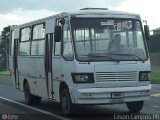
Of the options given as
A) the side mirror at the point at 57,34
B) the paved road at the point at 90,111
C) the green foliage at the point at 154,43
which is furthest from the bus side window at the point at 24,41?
the green foliage at the point at 154,43

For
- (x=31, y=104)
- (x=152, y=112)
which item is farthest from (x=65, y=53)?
(x=31, y=104)

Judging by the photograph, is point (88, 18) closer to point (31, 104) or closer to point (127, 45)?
point (127, 45)

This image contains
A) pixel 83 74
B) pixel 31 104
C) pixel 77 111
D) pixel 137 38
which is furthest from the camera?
pixel 31 104

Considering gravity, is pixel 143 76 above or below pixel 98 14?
below

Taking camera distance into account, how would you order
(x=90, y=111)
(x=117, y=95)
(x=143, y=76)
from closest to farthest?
(x=117, y=95) < (x=143, y=76) < (x=90, y=111)

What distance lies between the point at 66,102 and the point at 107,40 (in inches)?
78.2

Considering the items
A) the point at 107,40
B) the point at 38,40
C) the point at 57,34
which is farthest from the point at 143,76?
the point at 38,40

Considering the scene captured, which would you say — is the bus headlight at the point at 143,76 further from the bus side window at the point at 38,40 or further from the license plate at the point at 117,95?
the bus side window at the point at 38,40

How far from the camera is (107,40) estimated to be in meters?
14.3

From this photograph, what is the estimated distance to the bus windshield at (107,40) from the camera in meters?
14.0

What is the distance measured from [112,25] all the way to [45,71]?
2.99 metres

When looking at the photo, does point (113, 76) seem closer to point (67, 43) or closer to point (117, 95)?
point (117, 95)

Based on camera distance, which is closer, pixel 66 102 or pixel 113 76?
pixel 113 76

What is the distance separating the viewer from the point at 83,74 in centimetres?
1365
